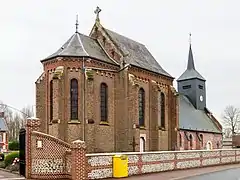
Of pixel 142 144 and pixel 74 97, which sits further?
pixel 142 144

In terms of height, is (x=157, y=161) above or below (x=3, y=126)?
below

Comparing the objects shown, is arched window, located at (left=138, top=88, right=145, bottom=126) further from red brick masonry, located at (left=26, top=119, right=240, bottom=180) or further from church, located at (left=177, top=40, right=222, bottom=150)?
church, located at (left=177, top=40, right=222, bottom=150)

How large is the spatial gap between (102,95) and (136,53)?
847 cm

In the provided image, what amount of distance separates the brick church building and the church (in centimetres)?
1257

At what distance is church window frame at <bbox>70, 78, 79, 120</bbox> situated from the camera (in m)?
31.0

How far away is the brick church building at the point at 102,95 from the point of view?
3077 centimetres

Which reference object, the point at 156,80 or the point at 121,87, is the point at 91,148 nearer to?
the point at 121,87

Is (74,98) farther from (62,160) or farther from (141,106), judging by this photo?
(62,160)

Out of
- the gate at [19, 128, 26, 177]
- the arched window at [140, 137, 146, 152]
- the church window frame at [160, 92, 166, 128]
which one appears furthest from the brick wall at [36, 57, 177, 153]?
the gate at [19, 128, 26, 177]

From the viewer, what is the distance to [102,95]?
108 ft

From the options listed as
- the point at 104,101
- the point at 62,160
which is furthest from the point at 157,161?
the point at 104,101

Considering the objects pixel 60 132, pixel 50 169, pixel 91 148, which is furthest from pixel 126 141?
pixel 50 169

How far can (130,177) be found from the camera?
21.0 m

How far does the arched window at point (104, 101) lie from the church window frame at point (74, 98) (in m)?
2.47
